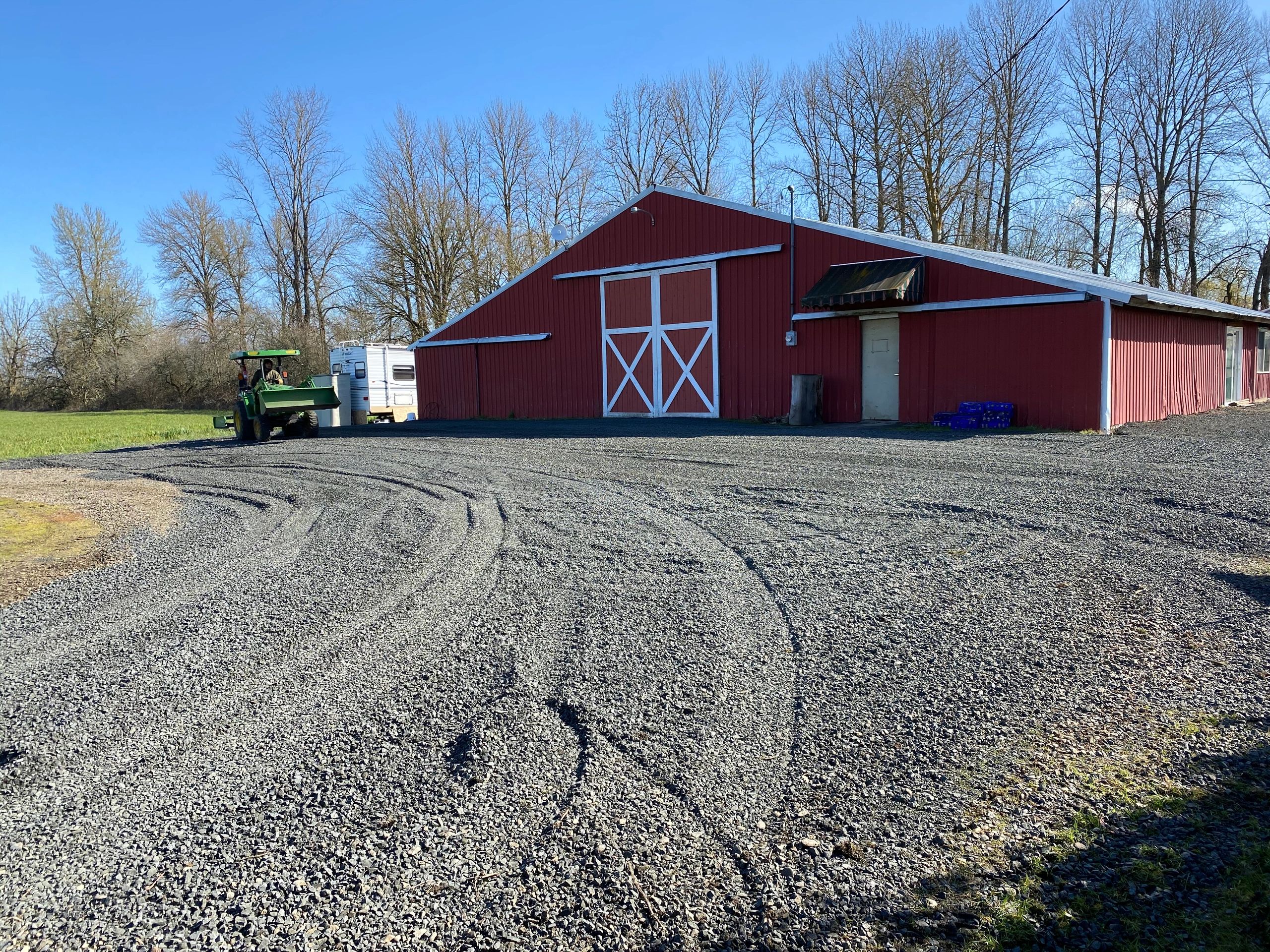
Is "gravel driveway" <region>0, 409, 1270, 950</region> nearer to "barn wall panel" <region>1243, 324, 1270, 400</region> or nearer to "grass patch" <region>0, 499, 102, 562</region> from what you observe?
"grass patch" <region>0, 499, 102, 562</region>

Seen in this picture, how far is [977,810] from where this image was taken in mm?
2801

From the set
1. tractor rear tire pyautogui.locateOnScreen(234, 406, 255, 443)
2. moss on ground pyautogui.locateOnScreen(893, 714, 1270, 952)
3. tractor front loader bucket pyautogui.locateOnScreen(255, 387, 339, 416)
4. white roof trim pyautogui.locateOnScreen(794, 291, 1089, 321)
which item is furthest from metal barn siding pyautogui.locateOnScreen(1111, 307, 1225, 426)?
tractor rear tire pyautogui.locateOnScreen(234, 406, 255, 443)

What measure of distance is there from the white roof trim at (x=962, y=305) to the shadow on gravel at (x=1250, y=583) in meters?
10.1

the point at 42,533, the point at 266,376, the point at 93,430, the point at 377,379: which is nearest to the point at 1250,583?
the point at 42,533

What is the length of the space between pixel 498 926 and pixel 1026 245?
129 feet

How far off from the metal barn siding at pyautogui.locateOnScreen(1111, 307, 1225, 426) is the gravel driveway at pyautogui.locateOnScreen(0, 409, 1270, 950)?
793cm

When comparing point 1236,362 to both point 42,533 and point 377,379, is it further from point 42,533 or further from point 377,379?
point 42,533

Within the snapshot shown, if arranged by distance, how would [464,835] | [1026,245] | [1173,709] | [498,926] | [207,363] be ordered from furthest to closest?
1. [207,363]
2. [1026,245]
3. [1173,709]
4. [464,835]
5. [498,926]

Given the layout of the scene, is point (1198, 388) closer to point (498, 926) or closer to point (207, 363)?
Answer: point (498, 926)

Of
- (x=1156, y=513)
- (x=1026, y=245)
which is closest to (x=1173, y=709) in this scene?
(x=1156, y=513)

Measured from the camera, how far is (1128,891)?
238cm

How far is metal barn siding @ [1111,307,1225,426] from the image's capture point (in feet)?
49.1

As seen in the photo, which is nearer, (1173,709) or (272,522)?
(1173,709)

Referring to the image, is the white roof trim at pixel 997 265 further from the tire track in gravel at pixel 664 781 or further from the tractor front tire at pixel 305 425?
the tire track in gravel at pixel 664 781
